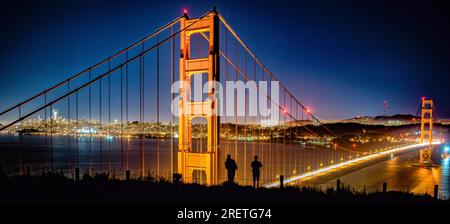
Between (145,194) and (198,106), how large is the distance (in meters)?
6.31

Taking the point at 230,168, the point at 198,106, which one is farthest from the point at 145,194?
the point at 198,106

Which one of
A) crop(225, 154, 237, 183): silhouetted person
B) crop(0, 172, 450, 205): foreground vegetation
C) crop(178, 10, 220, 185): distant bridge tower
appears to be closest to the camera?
crop(0, 172, 450, 205): foreground vegetation

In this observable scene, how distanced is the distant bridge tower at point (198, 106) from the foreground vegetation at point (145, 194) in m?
4.05

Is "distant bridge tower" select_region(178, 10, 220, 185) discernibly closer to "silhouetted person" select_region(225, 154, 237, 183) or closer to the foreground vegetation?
"silhouetted person" select_region(225, 154, 237, 183)

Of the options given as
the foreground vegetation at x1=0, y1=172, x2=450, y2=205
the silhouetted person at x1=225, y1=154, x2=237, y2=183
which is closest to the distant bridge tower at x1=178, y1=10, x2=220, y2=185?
the silhouetted person at x1=225, y1=154, x2=237, y2=183

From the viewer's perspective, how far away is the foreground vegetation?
8406 millimetres

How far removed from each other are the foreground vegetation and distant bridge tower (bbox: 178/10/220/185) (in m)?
4.05
